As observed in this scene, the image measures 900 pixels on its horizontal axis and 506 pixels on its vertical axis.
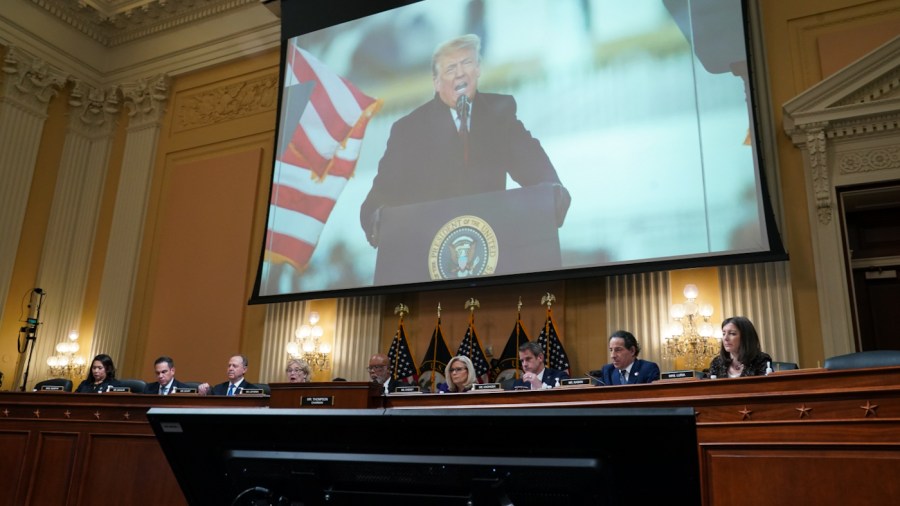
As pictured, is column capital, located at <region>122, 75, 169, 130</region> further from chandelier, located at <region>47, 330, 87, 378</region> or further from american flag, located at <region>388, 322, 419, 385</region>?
american flag, located at <region>388, 322, 419, 385</region>

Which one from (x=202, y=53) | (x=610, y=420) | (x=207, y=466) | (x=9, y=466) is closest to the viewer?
(x=610, y=420)

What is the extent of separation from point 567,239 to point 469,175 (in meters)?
1.19

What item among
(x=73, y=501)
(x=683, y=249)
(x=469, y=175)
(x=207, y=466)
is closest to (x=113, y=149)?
(x=469, y=175)

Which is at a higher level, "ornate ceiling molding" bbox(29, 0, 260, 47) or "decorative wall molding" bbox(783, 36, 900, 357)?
"ornate ceiling molding" bbox(29, 0, 260, 47)

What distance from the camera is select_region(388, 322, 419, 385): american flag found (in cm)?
715

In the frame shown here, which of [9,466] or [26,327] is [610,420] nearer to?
[9,466]

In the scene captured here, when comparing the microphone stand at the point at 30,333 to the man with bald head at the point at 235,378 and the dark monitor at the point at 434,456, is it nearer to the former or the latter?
the man with bald head at the point at 235,378

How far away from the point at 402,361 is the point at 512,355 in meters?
1.11

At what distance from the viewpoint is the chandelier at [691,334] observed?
5.98 m

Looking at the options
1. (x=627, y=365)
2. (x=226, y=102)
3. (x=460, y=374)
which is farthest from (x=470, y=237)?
(x=226, y=102)

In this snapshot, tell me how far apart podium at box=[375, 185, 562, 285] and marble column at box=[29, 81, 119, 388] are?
452cm

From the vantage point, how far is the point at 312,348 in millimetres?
7688

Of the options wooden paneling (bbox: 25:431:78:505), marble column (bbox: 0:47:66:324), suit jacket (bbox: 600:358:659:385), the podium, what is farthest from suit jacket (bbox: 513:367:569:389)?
marble column (bbox: 0:47:66:324)

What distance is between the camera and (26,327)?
29.7 feet
